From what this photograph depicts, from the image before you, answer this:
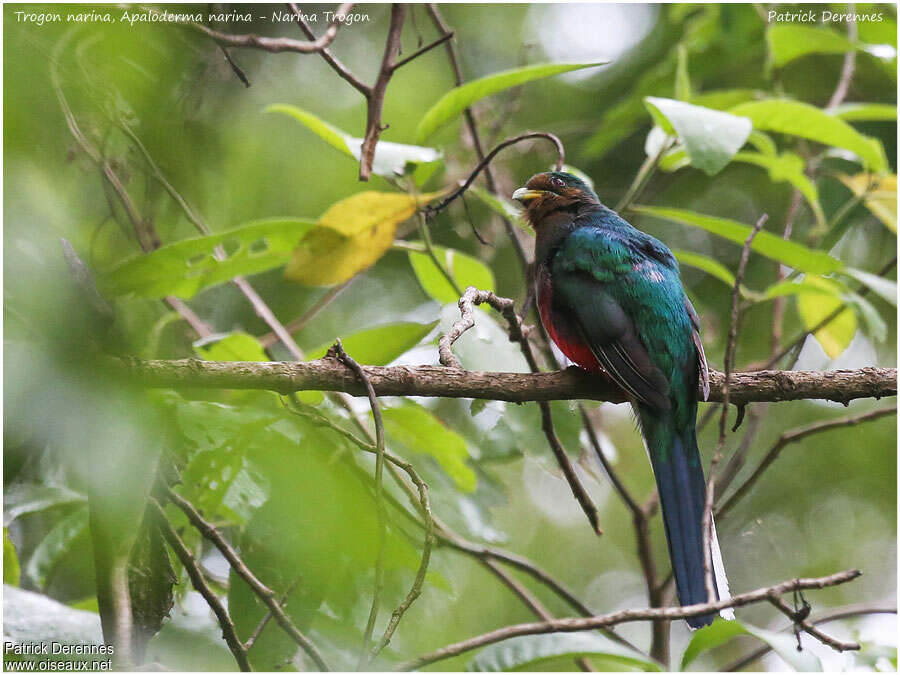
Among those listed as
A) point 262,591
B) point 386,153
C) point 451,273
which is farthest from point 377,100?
point 262,591

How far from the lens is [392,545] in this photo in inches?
92.4

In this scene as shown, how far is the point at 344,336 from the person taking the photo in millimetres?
2963

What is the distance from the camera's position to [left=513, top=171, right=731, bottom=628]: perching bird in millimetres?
2688

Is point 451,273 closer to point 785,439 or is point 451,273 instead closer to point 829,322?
point 785,439

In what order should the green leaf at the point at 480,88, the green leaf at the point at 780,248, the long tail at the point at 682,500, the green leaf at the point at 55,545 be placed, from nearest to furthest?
the long tail at the point at 682,500, the green leaf at the point at 55,545, the green leaf at the point at 480,88, the green leaf at the point at 780,248

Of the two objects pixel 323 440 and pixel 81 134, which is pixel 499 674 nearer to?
pixel 323 440

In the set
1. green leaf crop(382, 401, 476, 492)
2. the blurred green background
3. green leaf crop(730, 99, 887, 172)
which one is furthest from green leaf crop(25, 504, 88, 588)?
green leaf crop(730, 99, 887, 172)

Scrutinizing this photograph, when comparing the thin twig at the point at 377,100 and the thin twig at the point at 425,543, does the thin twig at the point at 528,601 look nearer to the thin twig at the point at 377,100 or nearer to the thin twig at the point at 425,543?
the thin twig at the point at 425,543

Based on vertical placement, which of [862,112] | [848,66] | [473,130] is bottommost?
[473,130]

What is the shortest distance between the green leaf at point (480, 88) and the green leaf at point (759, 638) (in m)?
1.75

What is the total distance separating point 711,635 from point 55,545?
77.7 inches

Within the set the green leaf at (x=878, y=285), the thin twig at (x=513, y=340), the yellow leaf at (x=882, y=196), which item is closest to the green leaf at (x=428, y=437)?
the thin twig at (x=513, y=340)

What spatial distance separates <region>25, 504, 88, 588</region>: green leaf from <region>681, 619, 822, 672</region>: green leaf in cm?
178

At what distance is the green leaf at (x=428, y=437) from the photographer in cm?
276
